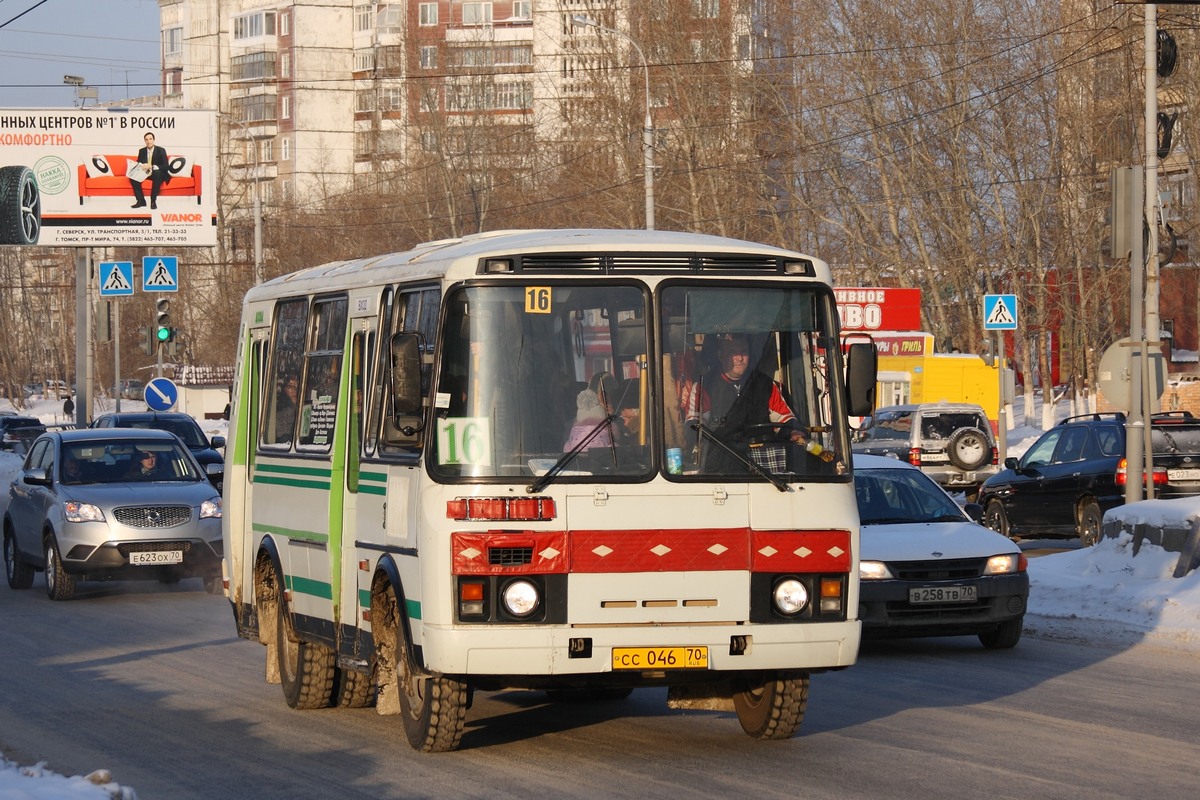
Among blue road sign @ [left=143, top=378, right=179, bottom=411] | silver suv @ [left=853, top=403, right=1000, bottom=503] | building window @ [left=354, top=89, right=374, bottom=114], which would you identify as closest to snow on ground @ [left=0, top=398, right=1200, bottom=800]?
silver suv @ [left=853, top=403, right=1000, bottom=503]

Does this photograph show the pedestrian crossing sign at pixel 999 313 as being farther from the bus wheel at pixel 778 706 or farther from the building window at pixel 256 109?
the building window at pixel 256 109

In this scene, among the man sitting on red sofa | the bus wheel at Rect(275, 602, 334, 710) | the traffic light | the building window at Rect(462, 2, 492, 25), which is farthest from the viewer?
the building window at Rect(462, 2, 492, 25)

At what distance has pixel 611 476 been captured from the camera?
29.4 ft

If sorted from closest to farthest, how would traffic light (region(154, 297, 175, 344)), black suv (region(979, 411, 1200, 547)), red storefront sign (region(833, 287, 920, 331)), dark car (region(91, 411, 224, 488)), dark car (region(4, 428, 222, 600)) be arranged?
dark car (region(4, 428, 222, 600)), black suv (region(979, 411, 1200, 547)), dark car (region(91, 411, 224, 488)), traffic light (region(154, 297, 175, 344)), red storefront sign (region(833, 287, 920, 331))

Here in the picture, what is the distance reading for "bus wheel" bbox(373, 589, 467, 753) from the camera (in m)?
9.32

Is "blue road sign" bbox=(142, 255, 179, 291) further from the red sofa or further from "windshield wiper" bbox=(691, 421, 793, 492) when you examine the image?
"windshield wiper" bbox=(691, 421, 793, 492)

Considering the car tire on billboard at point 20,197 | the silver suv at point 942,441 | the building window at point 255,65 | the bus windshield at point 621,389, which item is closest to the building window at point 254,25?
the building window at point 255,65

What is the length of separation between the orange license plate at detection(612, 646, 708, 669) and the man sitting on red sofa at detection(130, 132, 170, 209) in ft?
137

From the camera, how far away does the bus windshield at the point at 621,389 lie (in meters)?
8.98

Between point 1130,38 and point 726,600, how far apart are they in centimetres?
4337

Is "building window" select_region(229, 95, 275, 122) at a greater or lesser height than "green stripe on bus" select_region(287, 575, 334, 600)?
greater

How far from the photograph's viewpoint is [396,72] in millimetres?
79000

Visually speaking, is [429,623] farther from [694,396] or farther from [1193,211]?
[1193,211]

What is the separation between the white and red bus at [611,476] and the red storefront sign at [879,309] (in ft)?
119
